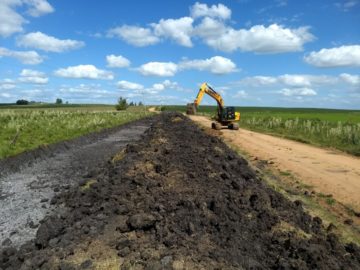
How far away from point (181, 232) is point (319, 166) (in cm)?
1024

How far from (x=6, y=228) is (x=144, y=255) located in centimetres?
408

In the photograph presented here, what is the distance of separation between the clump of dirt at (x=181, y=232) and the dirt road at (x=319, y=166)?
2.83 m

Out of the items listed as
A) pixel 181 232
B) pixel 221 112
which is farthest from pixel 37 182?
pixel 221 112

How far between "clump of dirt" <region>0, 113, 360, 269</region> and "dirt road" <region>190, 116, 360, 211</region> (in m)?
2.83

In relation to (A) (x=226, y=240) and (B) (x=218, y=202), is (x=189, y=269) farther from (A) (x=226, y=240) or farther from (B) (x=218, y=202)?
(B) (x=218, y=202)

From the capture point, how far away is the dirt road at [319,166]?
11655 mm

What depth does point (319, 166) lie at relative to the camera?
616 inches

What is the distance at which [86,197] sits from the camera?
1020 centimetres

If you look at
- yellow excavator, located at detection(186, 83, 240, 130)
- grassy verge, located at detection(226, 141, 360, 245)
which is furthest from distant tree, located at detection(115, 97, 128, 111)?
grassy verge, located at detection(226, 141, 360, 245)

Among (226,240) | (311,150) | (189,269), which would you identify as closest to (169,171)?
(226,240)

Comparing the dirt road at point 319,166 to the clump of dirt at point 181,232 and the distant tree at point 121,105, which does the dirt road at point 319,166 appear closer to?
the clump of dirt at point 181,232

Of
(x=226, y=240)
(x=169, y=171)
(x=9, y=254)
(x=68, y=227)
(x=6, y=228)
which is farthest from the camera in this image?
(x=169, y=171)

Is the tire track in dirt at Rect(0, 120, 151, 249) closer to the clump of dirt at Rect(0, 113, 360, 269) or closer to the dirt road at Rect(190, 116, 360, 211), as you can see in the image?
the clump of dirt at Rect(0, 113, 360, 269)

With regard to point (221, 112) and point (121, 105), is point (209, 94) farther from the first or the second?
point (121, 105)
